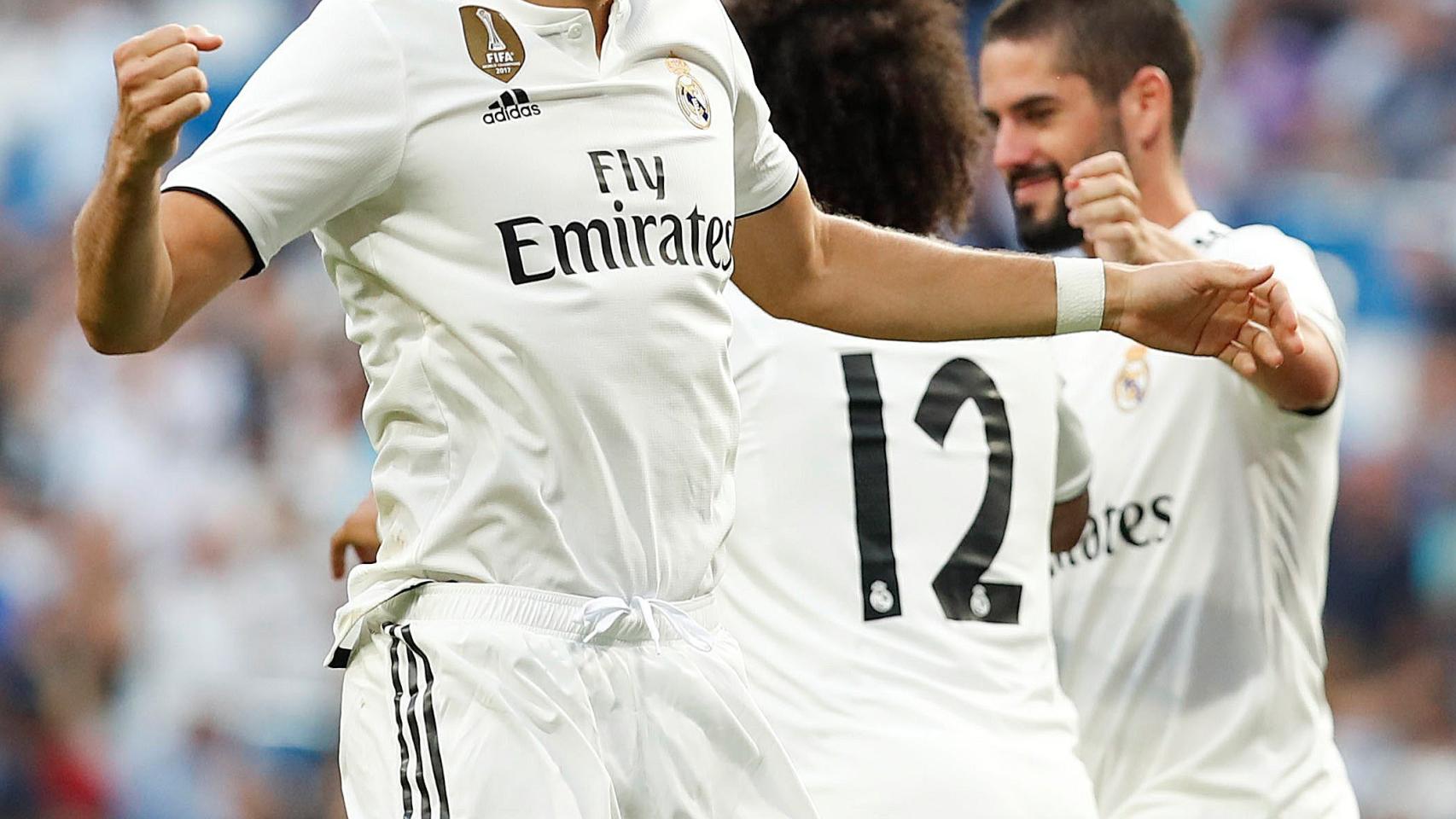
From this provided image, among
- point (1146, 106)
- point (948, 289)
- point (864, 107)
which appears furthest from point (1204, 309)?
point (1146, 106)

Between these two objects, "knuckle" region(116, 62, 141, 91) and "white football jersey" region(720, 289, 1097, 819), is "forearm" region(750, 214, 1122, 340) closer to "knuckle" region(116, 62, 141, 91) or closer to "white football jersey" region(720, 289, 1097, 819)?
"white football jersey" region(720, 289, 1097, 819)

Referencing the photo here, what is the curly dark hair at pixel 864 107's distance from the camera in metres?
3.66

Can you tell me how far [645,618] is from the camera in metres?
2.44

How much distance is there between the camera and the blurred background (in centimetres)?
721

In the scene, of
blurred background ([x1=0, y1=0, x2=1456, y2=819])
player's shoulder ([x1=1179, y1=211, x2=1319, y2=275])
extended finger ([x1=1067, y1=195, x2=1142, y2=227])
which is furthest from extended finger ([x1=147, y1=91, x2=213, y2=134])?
blurred background ([x1=0, y1=0, x2=1456, y2=819])

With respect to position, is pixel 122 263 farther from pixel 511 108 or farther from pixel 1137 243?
pixel 1137 243

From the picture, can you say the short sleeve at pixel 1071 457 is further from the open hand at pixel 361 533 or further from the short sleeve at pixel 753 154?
the open hand at pixel 361 533

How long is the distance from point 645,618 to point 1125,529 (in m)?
1.95

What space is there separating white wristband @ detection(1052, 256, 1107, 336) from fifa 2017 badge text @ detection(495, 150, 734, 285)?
2.24 feet

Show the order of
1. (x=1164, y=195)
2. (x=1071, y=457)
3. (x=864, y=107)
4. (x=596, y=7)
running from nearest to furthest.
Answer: (x=596, y=7) < (x=864, y=107) < (x=1071, y=457) < (x=1164, y=195)

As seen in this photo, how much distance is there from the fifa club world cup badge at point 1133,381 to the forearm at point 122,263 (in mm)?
2526

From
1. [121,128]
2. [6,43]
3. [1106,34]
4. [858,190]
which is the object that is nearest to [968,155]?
[858,190]

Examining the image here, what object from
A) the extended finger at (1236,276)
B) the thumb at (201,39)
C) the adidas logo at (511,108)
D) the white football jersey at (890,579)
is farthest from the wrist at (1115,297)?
the thumb at (201,39)

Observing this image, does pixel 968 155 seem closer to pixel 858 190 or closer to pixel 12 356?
pixel 858 190
